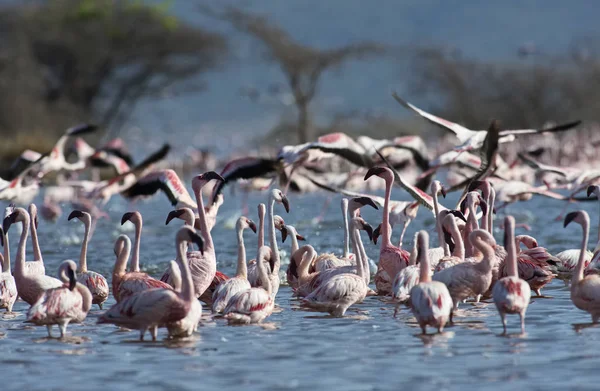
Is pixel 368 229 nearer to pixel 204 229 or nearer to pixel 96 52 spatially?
pixel 204 229

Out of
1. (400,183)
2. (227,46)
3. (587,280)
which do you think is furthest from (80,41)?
(587,280)

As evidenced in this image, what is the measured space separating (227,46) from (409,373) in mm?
37381

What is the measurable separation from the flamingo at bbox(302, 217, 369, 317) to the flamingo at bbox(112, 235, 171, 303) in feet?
3.25

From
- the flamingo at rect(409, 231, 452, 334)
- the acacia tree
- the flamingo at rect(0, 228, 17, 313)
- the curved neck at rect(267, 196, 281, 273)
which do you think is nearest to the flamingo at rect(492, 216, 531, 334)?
the flamingo at rect(409, 231, 452, 334)

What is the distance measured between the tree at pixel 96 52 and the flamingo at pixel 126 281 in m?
29.8

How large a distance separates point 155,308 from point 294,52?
28.7m

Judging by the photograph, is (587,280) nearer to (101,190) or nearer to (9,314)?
(9,314)

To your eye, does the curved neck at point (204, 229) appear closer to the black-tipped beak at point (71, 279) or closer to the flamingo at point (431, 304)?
the black-tipped beak at point (71, 279)

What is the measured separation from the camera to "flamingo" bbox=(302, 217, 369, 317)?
25.1 feet

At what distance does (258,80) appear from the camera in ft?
349

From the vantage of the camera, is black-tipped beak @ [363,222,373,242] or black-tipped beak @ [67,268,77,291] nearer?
black-tipped beak @ [67,268,77,291]

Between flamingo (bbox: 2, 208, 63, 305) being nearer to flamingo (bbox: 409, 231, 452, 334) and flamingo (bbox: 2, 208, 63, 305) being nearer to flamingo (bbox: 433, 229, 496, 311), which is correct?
flamingo (bbox: 409, 231, 452, 334)

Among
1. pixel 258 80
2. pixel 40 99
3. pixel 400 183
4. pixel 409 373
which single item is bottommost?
pixel 409 373

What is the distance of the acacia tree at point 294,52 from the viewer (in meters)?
33.5
